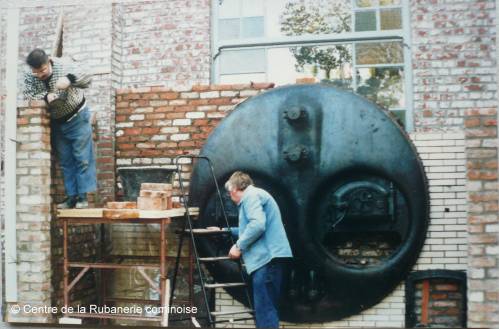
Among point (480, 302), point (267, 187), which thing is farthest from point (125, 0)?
point (480, 302)

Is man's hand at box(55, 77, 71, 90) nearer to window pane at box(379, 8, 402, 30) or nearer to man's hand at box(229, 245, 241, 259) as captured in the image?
man's hand at box(229, 245, 241, 259)

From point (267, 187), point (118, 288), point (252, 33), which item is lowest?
point (118, 288)

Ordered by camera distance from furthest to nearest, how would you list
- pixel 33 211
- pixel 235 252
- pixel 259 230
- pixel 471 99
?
pixel 33 211 < pixel 471 99 < pixel 235 252 < pixel 259 230

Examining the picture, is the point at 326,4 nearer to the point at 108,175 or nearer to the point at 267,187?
the point at 267,187

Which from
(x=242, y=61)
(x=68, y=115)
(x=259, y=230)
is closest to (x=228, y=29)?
(x=242, y=61)

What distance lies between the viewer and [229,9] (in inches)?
162

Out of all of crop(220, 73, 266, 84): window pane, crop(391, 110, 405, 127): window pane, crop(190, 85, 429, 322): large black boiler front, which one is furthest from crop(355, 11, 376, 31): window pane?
crop(220, 73, 266, 84): window pane

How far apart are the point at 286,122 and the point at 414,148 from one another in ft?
3.14

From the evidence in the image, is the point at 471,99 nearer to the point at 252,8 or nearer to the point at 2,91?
the point at 252,8

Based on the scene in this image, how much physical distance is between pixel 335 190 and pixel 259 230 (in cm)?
69

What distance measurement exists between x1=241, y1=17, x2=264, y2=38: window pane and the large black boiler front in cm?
52

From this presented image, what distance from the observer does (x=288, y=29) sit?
4.02 metres

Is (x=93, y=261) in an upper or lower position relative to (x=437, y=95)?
lower

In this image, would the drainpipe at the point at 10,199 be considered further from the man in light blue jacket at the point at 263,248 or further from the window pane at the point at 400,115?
the window pane at the point at 400,115
